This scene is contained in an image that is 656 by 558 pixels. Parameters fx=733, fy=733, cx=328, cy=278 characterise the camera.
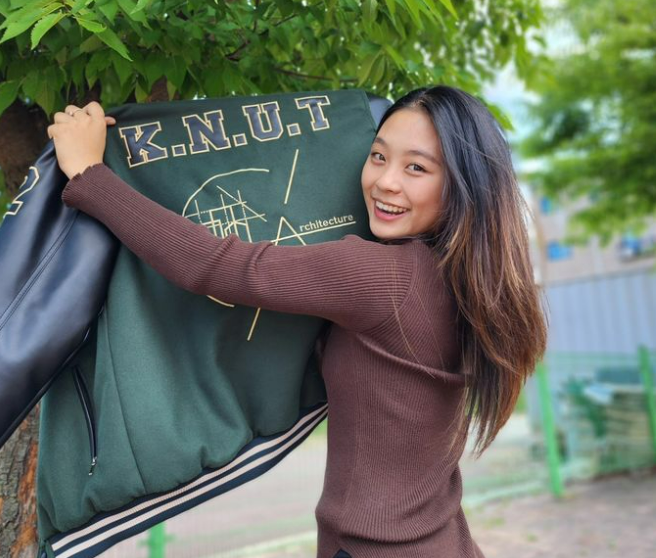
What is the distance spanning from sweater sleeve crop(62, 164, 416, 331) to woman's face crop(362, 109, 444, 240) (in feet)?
0.55

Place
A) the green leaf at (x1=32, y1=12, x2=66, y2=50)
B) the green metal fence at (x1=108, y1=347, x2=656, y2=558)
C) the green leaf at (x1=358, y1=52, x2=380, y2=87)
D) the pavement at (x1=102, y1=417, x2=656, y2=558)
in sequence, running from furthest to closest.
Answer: the green metal fence at (x1=108, y1=347, x2=656, y2=558) → the pavement at (x1=102, y1=417, x2=656, y2=558) → the green leaf at (x1=358, y1=52, x2=380, y2=87) → the green leaf at (x1=32, y1=12, x2=66, y2=50)

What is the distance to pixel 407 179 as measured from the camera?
1.83 metres

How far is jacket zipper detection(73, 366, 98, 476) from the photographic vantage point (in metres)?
1.74

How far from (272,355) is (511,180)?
756 mm

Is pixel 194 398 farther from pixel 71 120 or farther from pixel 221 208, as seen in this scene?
pixel 71 120

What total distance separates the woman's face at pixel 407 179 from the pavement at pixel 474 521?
3.10 m

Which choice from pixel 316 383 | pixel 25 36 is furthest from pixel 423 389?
pixel 25 36

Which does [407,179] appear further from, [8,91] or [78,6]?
[8,91]

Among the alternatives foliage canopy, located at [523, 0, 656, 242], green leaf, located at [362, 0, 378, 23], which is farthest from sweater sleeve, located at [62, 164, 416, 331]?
foliage canopy, located at [523, 0, 656, 242]

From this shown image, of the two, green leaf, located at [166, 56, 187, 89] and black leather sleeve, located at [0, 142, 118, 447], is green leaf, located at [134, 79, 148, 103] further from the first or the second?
black leather sleeve, located at [0, 142, 118, 447]

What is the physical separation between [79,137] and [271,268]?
2.06ft

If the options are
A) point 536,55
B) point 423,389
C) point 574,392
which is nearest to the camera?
point 423,389

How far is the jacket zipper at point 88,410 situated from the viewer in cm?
174

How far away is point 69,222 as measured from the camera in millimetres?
1792
